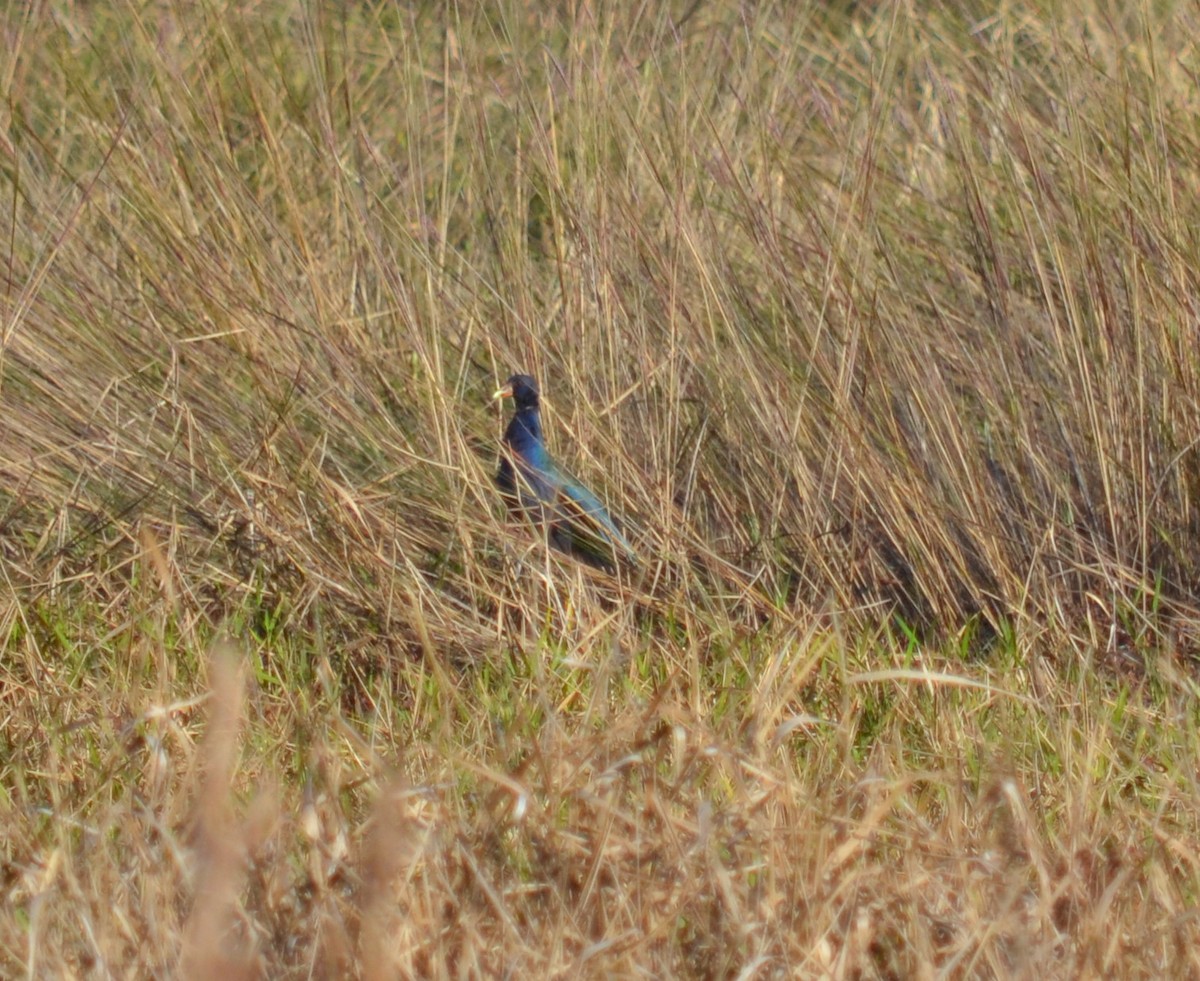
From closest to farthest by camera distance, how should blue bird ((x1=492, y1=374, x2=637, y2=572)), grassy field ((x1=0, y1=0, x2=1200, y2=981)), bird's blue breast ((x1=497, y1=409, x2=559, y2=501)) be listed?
grassy field ((x1=0, y1=0, x2=1200, y2=981)) < blue bird ((x1=492, y1=374, x2=637, y2=572)) < bird's blue breast ((x1=497, y1=409, x2=559, y2=501))

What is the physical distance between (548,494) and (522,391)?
0.69 feet

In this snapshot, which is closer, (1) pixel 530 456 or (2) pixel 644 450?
(2) pixel 644 450

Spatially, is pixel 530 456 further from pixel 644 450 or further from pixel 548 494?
pixel 644 450

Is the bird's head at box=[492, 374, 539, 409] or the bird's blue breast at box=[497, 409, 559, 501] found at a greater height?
the bird's head at box=[492, 374, 539, 409]

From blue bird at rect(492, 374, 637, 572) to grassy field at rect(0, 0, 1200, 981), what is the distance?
49 mm

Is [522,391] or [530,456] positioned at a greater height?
[522,391]

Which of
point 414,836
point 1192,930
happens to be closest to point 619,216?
point 414,836

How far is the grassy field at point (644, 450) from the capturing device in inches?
90.4

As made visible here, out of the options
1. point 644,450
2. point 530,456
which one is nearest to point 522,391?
point 530,456

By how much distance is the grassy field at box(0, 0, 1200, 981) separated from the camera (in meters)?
2.29

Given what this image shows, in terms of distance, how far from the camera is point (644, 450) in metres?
3.15

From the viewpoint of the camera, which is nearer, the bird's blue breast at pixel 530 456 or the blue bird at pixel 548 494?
the blue bird at pixel 548 494

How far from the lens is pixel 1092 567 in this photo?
2.79m

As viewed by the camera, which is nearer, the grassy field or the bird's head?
the grassy field
